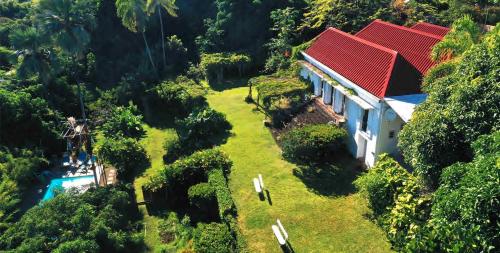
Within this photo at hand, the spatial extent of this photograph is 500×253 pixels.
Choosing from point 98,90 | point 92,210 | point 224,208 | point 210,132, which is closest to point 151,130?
point 210,132

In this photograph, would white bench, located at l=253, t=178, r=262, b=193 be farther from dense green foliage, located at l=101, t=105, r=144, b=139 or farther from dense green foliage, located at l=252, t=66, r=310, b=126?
dense green foliage, located at l=101, t=105, r=144, b=139

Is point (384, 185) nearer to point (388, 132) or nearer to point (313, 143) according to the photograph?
point (388, 132)

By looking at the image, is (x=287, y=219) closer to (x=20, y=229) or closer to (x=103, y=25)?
(x=20, y=229)

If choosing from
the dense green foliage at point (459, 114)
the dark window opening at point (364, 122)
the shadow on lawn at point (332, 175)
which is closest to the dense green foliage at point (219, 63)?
the shadow on lawn at point (332, 175)

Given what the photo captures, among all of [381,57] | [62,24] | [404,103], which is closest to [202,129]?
[62,24]

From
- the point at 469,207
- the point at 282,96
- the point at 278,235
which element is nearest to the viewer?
the point at 469,207

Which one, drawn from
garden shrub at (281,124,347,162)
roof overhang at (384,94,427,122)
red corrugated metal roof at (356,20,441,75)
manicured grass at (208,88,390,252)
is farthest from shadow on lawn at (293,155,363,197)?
red corrugated metal roof at (356,20,441,75)

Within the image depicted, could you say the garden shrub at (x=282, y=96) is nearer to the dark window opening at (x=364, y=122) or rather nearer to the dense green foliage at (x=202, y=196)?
the dark window opening at (x=364, y=122)

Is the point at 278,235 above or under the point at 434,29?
under
